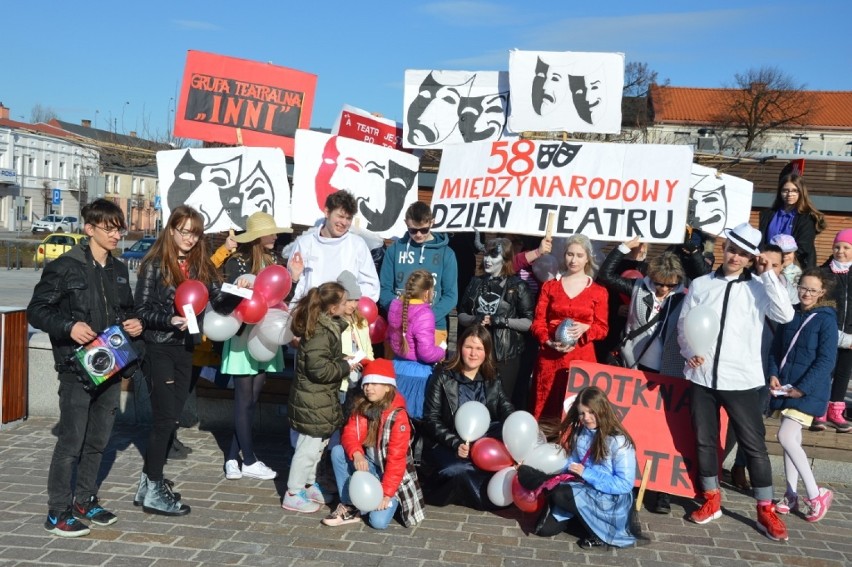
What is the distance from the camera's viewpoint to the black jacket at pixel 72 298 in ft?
16.2

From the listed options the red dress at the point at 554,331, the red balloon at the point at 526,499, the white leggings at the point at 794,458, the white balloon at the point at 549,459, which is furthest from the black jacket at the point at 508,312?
the white leggings at the point at 794,458

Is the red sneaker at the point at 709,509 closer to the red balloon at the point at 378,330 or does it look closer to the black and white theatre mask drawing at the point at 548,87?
the red balloon at the point at 378,330

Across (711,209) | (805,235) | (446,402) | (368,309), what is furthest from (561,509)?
(711,209)

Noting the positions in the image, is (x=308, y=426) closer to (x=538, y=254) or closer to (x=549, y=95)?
(x=538, y=254)

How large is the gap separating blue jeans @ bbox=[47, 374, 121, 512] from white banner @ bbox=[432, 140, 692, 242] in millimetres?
3547

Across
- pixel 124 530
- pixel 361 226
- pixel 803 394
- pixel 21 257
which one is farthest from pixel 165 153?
pixel 21 257

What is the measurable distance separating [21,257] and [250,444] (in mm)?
33529

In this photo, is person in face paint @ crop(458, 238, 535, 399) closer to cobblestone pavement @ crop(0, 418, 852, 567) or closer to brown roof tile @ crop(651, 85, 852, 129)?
cobblestone pavement @ crop(0, 418, 852, 567)

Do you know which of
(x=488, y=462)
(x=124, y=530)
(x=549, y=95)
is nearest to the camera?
(x=124, y=530)

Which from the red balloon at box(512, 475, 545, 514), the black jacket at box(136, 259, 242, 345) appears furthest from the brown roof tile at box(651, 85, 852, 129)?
the black jacket at box(136, 259, 242, 345)

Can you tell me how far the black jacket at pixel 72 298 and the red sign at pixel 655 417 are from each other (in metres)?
3.35

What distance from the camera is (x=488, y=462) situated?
570cm

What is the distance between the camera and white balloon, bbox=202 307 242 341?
593cm

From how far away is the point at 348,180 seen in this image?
8.40m
